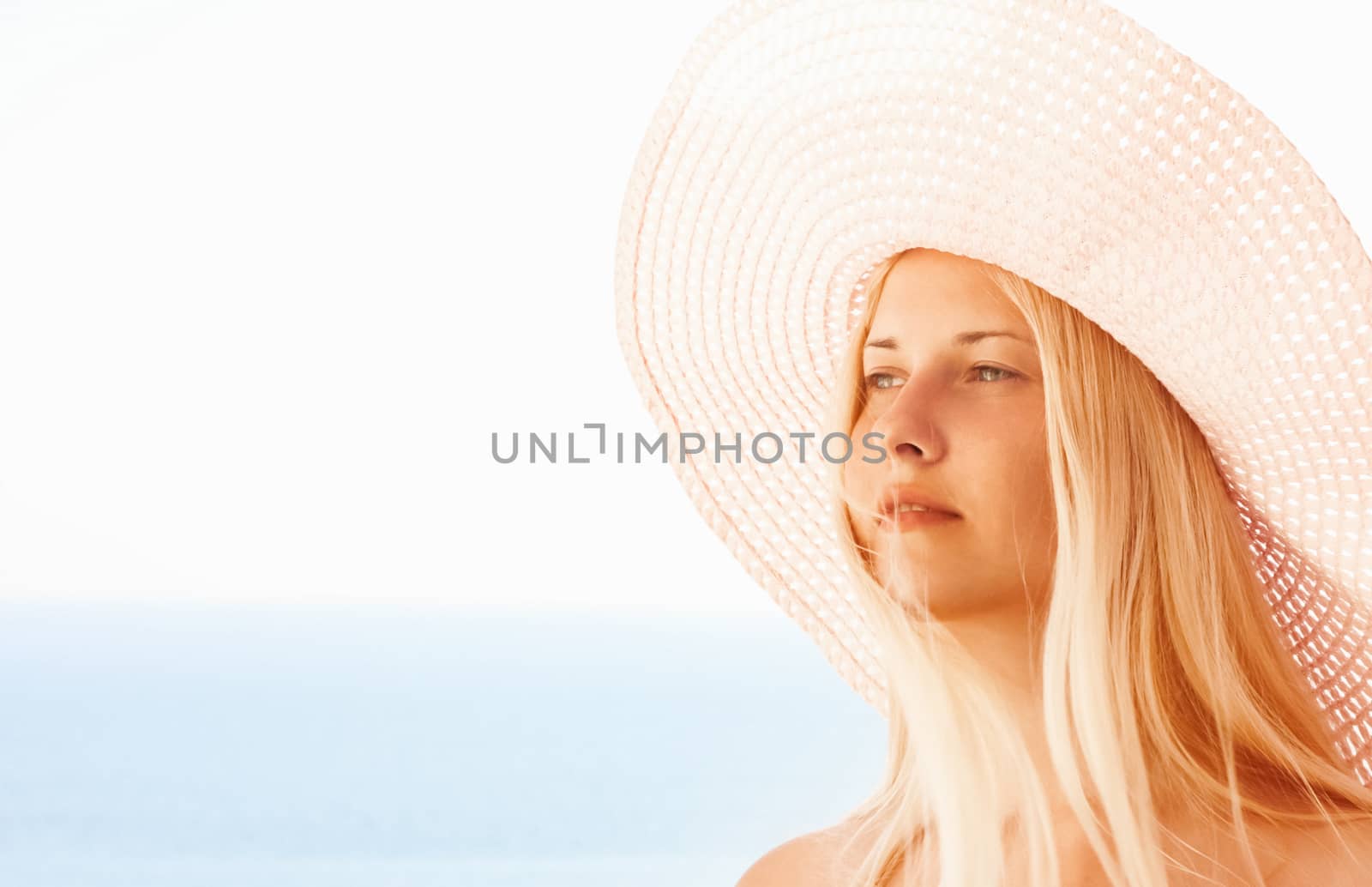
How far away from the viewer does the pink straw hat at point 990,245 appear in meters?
0.94

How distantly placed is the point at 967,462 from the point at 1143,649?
Answer: 20 centimetres

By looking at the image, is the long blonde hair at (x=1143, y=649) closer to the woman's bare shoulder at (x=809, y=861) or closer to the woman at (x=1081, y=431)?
the woman at (x=1081, y=431)

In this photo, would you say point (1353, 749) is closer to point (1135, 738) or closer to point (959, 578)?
point (1135, 738)

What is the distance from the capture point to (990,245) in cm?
105

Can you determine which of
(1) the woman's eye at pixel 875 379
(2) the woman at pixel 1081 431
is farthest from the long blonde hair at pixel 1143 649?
(1) the woman's eye at pixel 875 379

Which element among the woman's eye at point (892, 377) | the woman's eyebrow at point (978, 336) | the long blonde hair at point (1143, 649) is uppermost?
the woman's eyebrow at point (978, 336)

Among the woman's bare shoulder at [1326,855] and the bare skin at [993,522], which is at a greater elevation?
the bare skin at [993,522]

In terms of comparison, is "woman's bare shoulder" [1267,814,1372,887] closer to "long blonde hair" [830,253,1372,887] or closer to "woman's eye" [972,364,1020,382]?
"long blonde hair" [830,253,1372,887]

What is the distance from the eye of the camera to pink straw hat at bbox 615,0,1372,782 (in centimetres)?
94

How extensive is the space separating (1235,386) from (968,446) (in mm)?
201

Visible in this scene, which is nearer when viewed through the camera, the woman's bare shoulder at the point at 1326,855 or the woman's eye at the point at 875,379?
the woman's bare shoulder at the point at 1326,855

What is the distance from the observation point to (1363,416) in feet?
3.16

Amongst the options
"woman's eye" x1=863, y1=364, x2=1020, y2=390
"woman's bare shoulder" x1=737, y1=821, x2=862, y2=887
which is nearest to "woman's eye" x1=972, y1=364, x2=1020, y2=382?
"woman's eye" x1=863, y1=364, x2=1020, y2=390

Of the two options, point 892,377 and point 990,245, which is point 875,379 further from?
point 990,245
